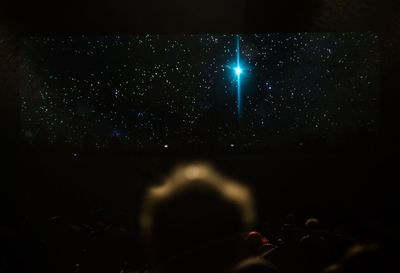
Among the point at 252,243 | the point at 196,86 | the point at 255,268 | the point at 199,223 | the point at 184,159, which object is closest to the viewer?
the point at 255,268

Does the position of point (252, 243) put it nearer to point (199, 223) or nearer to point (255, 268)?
point (199, 223)

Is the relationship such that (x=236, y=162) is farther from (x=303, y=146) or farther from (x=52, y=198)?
(x=52, y=198)

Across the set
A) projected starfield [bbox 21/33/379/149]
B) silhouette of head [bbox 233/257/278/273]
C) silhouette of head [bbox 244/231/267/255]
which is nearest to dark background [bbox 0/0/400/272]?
projected starfield [bbox 21/33/379/149]

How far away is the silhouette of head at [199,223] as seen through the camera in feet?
3.57

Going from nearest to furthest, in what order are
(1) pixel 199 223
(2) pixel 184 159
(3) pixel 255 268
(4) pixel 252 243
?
1. (3) pixel 255 268
2. (1) pixel 199 223
3. (4) pixel 252 243
4. (2) pixel 184 159

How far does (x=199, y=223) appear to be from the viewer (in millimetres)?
1167

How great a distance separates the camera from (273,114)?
28.2ft

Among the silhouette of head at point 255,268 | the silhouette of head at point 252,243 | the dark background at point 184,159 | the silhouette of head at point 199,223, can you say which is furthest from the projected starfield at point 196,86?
the silhouette of head at point 255,268

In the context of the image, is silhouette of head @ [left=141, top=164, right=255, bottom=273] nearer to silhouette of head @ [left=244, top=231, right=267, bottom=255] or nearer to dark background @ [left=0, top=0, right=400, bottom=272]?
silhouette of head @ [left=244, top=231, right=267, bottom=255]

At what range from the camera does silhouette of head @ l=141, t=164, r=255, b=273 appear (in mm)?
1088

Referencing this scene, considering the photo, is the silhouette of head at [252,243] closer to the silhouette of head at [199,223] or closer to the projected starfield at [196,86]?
the silhouette of head at [199,223]

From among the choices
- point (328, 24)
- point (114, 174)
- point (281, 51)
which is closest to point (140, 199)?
point (114, 174)

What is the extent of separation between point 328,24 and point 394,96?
1.14 metres

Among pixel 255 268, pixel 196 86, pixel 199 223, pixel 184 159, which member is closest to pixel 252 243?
pixel 199 223
